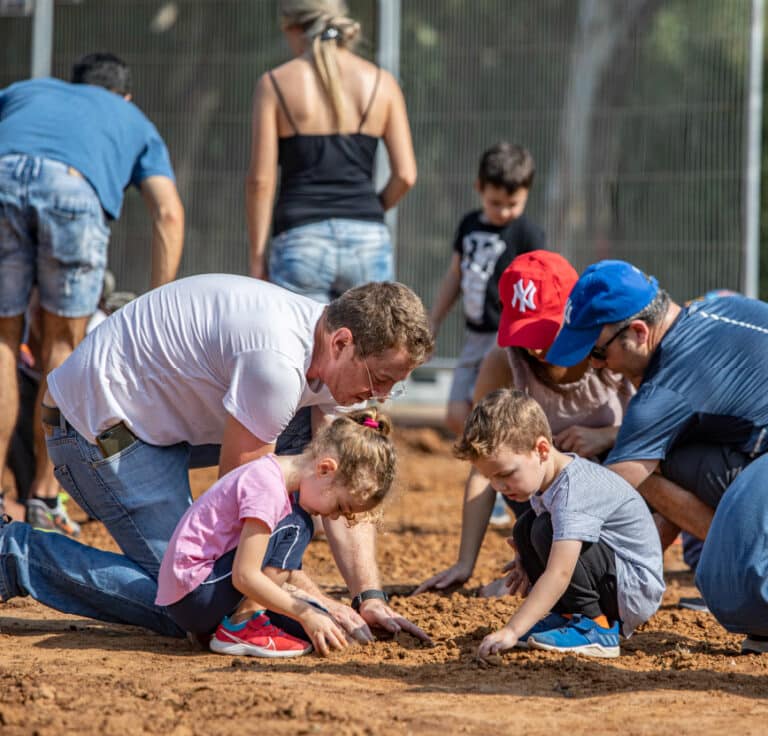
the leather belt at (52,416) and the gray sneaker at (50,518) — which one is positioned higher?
the leather belt at (52,416)

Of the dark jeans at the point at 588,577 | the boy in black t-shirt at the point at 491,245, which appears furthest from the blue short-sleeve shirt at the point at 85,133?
the dark jeans at the point at 588,577

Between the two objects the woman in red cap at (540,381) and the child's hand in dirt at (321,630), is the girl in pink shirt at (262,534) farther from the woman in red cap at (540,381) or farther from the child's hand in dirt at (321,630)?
the woman in red cap at (540,381)

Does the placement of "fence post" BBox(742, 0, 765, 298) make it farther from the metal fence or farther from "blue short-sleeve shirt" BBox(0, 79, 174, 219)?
"blue short-sleeve shirt" BBox(0, 79, 174, 219)

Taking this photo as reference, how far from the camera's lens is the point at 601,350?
436 centimetres

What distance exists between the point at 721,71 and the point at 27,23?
5999 millimetres

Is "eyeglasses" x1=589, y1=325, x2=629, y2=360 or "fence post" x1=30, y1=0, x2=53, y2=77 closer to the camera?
"eyeglasses" x1=589, y1=325, x2=629, y2=360

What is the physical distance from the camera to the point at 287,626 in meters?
3.98

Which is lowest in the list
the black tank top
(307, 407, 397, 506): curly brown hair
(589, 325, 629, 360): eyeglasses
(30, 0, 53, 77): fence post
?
(307, 407, 397, 506): curly brown hair

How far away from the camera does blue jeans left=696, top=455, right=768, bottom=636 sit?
3.63 metres

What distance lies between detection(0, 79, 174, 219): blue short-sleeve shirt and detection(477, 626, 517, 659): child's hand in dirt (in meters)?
3.06

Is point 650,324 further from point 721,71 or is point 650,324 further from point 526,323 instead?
point 721,71

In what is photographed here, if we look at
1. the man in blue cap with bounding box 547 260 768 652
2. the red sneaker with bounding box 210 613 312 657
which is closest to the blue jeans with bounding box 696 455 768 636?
the man in blue cap with bounding box 547 260 768 652

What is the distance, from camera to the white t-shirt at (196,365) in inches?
148

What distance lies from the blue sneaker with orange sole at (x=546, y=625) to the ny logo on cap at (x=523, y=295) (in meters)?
1.17
